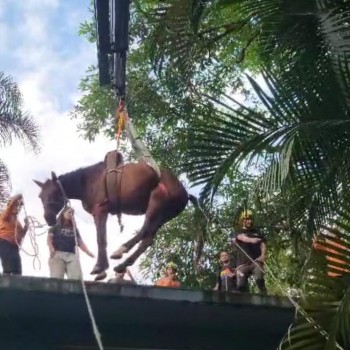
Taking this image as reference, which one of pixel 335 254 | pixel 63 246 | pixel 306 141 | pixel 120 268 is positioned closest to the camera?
pixel 335 254

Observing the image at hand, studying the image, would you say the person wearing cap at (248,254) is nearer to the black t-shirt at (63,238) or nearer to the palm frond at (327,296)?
the black t-shirt at (63,238)

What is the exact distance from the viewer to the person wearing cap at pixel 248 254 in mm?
8188

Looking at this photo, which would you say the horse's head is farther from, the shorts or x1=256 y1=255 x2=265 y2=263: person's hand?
x1=256 y1=255 x2=265 y2=263: person's hand

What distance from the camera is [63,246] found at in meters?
8.31

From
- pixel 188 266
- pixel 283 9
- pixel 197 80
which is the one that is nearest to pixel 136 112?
pixel 197 80

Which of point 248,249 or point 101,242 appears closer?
point 101,242

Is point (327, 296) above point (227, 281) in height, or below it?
above

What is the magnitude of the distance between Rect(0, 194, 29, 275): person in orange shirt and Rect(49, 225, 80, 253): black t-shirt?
13.4 inches

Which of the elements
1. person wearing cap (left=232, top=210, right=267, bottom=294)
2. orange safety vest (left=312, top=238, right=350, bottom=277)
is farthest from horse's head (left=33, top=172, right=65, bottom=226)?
orange safety vest (left=312, top=238, right=350, bottom=277)

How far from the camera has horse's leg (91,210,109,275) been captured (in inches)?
295

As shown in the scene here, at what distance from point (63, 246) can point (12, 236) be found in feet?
1.77

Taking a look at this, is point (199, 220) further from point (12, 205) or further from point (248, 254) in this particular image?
point (12, 205)

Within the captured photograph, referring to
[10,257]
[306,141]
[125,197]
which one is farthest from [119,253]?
[306,141]

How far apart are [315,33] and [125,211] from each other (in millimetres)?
2546
